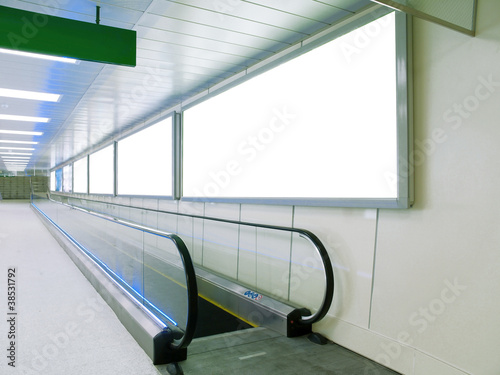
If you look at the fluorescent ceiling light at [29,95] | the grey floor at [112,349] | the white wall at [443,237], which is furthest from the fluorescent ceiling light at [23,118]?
the white wall at [443,237]

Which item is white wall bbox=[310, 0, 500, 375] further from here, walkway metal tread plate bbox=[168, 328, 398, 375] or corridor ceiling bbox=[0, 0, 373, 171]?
corridor ceiling bbox=[0, 0, 373, 171]

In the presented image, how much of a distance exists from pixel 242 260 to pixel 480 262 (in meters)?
3.07

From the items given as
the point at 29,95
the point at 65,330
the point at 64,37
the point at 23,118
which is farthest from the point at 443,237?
the point at 23,118

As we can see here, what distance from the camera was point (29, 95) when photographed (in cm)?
661

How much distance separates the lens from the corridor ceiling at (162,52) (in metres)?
3.50

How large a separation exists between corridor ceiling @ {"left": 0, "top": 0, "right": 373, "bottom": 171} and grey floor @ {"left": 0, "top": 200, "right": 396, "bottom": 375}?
9.93 ft

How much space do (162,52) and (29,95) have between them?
3402mm

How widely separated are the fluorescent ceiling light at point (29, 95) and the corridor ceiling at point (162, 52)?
0.55ft

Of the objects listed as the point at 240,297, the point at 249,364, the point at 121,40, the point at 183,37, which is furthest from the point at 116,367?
the point at 183,37

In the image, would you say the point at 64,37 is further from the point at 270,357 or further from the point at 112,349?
the point at 270,357

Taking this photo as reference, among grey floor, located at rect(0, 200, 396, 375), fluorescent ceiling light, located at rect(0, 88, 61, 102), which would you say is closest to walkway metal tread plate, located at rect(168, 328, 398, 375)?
grey floor, located at rect(0, 200, 396, 375)

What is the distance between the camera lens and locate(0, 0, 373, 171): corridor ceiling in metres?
3.50

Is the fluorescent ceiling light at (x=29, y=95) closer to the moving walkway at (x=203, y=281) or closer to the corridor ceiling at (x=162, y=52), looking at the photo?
the corridor ceiling at (x=162, y=52)

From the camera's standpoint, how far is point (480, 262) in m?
2.42
